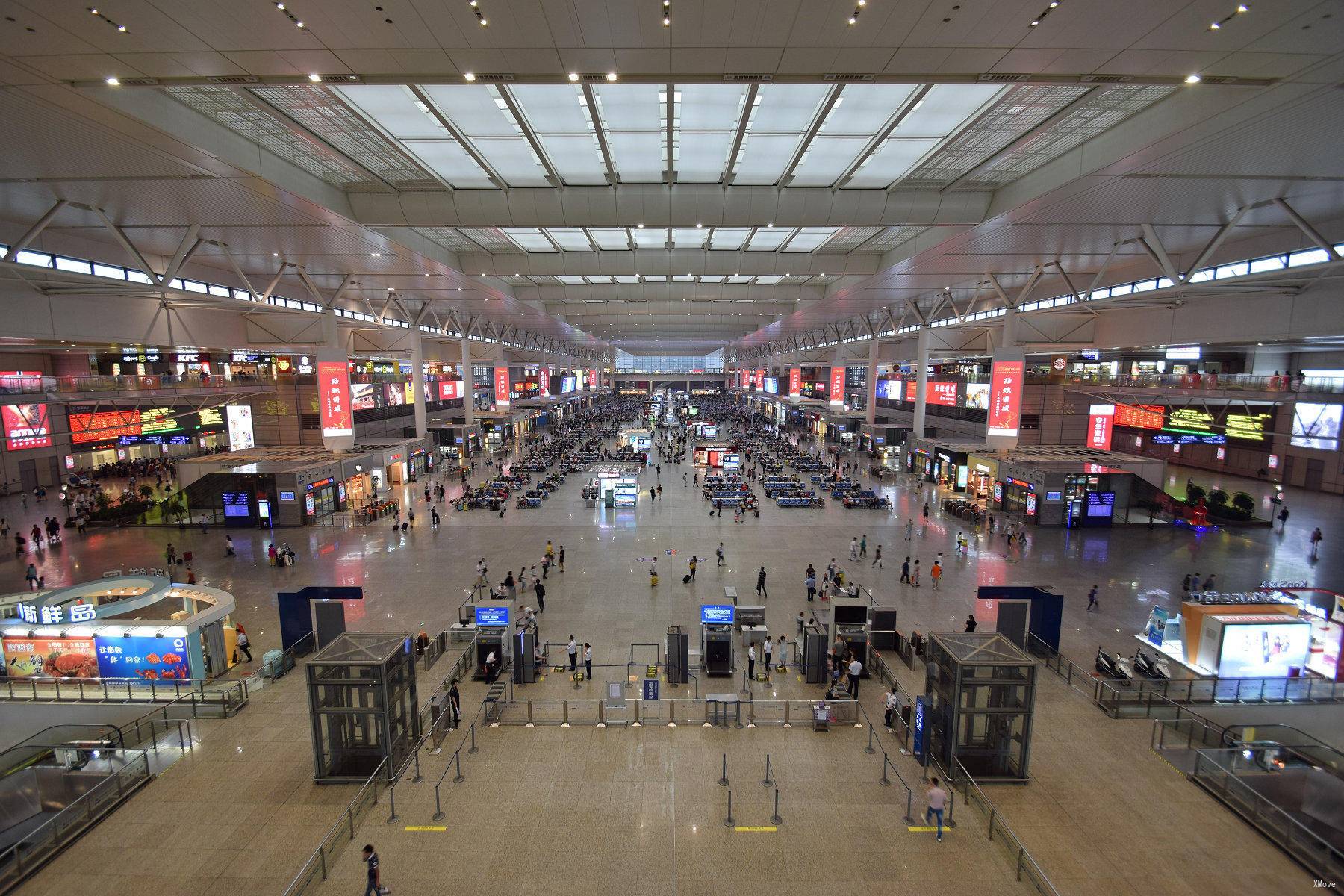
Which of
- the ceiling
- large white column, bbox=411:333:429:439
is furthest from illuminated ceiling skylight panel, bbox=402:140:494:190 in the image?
large white column, bbox=411:333:429:439

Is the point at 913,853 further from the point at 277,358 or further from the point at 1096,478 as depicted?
the point at 277,358

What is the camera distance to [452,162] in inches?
505

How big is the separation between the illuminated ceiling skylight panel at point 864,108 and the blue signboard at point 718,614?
9.69 meters

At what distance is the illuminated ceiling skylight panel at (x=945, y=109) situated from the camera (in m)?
9.30

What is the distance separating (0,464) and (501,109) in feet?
118

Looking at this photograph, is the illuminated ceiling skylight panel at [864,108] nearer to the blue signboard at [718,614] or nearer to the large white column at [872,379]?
the blue signboard at [718,614]

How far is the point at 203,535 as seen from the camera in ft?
73.9

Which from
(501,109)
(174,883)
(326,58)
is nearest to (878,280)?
(501,109)

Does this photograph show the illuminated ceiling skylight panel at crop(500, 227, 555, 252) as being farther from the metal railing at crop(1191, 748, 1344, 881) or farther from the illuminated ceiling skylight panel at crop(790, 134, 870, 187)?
the metal railing at crop(1191, 748, 1344, 881)

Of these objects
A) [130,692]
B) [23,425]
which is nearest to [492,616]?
[130,692]

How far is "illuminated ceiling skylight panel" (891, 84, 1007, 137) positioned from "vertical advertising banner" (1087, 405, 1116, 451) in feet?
91.8

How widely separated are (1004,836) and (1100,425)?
3265 cm

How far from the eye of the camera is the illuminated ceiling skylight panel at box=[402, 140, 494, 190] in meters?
11.8

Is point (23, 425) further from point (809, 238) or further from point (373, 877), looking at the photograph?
point (809, 238)
